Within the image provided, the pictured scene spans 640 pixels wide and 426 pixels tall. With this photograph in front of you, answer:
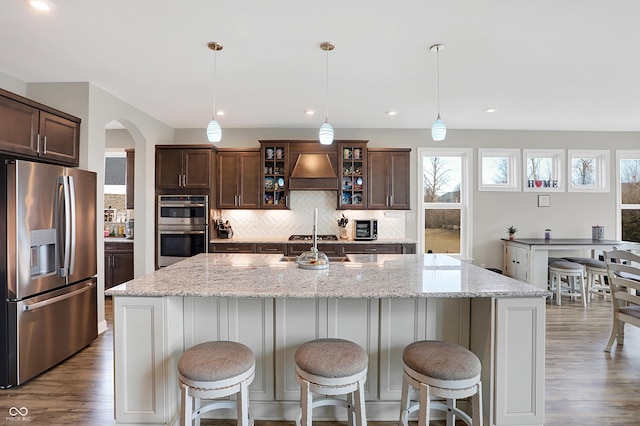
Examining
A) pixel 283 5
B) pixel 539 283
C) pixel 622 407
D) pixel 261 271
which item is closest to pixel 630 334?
pixel 539 283

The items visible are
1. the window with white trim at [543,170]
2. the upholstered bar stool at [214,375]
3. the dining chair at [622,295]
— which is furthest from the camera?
the window with white trim at [543,170]

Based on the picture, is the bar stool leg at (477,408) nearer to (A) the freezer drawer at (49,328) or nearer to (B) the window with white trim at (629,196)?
(A) the freezer drawer at (49,328)

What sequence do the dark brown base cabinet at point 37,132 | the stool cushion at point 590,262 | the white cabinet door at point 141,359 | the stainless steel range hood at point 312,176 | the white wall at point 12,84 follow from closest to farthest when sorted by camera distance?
the white cabinet door at point 141,359
the dark brown base cabinet at point 37,132
the white wall at point 12,84
the stool cushion at point 590,262
the stainless steel range hood at point 312,176

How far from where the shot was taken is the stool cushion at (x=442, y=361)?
1580mm

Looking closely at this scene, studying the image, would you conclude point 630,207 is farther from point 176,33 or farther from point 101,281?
point 101,281

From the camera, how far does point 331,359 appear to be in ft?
5.38

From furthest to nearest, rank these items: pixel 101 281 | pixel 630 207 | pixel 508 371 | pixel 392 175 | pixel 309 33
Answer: pixel 630 207 < pixel 392 175 < pixel 101 281 < pixel 309 33 < pixel 508 371

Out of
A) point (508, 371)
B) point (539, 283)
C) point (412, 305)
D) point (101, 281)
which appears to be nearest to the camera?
point (508, 371)

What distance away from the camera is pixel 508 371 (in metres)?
1.83

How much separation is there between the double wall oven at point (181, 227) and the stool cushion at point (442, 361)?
3.64 metres

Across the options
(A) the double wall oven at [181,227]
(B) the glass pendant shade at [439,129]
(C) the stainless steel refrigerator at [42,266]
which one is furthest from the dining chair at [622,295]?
(C) the stainless steel refrigerator at [42,266]

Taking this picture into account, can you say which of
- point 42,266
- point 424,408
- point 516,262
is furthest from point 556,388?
point 42,266

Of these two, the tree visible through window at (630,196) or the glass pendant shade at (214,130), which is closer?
the glass pendant shade at (214,130)

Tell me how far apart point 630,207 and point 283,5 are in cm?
652
